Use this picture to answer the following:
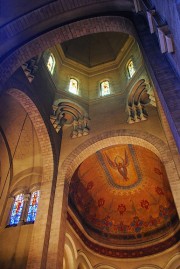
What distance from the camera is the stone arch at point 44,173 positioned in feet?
24.5

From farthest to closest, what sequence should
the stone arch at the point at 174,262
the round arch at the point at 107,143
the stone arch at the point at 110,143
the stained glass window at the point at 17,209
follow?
the stone arch at the point at 174,262 → the stained glass window at the point at 17,209 → the round arch at the point at 107,143 → the stone arch at the point at 110,143

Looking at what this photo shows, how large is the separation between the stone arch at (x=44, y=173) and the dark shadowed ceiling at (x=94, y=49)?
510cm

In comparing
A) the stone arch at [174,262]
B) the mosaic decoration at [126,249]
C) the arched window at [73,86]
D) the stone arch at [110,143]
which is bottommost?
the stone arch at [174,262]

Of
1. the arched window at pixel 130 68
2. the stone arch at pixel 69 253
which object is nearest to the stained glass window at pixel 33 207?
the stone arch at pixel 69 253

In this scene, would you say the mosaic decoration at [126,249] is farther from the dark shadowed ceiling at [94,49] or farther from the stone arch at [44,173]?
the dark shadowed ceiling at [94,49]

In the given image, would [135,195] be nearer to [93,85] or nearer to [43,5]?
[93,85]

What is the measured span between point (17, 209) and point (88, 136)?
3896 mm

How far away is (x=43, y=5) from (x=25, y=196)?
22.1 ft

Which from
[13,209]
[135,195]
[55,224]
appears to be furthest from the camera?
[135,195]

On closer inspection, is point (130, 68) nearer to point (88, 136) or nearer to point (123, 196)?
point (88, 136)

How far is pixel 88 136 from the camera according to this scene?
1034 cm

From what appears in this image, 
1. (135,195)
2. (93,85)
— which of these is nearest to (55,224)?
(135,195)

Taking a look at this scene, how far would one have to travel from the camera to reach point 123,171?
1255 cm

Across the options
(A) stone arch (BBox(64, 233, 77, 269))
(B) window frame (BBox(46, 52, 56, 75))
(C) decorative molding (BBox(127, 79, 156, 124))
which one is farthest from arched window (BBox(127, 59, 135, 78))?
(A) stone arch (BBox(64, 233, 77, 269))
